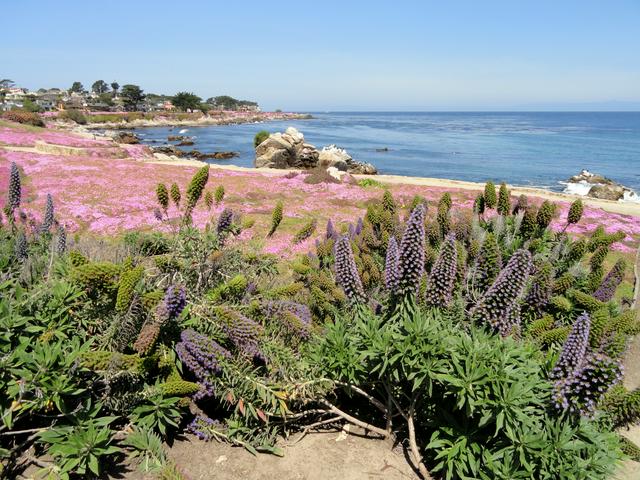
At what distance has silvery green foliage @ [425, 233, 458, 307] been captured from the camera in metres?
3.61

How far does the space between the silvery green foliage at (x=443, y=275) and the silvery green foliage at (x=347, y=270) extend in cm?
72

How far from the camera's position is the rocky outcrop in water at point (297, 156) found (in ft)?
124

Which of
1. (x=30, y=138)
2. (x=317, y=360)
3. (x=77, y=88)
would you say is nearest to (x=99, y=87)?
(x=77, y=88)

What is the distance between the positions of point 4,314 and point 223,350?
67.9 inches

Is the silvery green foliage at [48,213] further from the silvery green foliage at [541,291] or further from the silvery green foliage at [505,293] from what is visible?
the silvery green foliage at [541,291]

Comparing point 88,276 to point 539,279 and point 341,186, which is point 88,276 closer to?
point 539,279

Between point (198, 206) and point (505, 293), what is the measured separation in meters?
9.94

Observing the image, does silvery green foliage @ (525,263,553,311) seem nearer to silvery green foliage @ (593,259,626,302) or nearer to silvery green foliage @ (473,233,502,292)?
silvery green foliage @ (473,233,502,292)

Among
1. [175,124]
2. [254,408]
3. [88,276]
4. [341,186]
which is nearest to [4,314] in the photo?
[88,276]

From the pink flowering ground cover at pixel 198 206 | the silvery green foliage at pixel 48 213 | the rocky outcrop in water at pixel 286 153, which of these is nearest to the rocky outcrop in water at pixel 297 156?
the rocky outcrop in water at pixel 286 153

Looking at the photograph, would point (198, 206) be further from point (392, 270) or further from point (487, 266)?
point (392, 270)

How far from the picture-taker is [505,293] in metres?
3.51

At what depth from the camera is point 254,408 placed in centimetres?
380

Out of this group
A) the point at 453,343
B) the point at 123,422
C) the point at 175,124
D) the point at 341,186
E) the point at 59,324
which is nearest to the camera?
the point at 453,343
